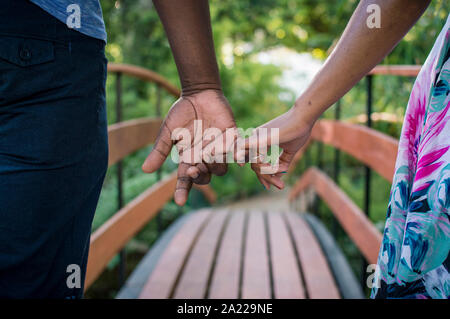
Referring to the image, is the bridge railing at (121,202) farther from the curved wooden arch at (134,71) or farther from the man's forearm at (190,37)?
the man's forearm at (190,37)

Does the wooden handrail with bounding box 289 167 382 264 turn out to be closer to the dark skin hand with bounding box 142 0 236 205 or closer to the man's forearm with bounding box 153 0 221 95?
the dark skin hand with bounding box 142 0 236 205

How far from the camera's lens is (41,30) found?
0.78 meters

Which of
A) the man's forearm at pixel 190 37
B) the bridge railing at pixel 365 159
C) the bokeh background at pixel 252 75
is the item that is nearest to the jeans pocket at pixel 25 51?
the man's forearm at pixel 190 37

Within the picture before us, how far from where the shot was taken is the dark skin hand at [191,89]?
3.27ft

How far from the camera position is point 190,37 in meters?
1.01

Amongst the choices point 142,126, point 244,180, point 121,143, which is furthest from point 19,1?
point 244,180

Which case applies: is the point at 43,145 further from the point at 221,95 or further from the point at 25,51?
the point at 221,95

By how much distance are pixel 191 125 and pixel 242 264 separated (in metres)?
1.32

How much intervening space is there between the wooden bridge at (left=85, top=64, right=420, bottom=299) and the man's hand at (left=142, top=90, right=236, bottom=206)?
660 millimetres

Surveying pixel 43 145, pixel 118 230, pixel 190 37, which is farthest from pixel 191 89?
pixel 118 230

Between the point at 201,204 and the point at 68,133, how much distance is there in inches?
205

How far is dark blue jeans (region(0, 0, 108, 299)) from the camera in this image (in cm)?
76

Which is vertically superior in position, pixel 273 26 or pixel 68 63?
pixel 273 26
